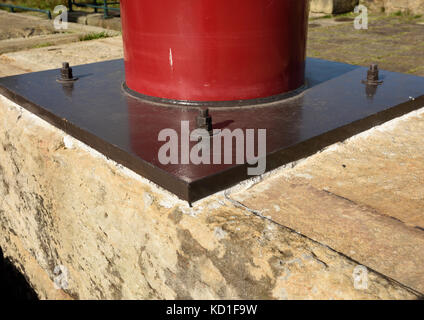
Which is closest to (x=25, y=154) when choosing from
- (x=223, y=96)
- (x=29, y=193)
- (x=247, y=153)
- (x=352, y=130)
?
(x=29, y=193)

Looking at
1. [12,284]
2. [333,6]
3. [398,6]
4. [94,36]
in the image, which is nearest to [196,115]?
[12,284]

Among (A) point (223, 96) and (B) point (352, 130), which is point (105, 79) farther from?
(B) point (352, 130)

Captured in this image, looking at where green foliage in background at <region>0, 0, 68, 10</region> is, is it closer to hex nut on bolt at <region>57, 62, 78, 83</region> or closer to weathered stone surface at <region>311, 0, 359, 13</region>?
weathered stone surface at <region>311, 0, 359, 13</region>

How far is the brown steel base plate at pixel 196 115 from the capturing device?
1609 millimetres

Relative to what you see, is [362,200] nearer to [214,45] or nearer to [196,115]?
[196,115]

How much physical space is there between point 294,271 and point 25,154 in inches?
62.9

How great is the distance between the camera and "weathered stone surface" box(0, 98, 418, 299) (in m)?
1.24

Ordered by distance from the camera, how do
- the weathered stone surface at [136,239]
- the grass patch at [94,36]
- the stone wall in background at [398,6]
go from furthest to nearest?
the stone wall in background at [398,6] → the grass patch at [94,36] → the weathered stone surface at [136,239]

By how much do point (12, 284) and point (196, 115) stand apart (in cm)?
192

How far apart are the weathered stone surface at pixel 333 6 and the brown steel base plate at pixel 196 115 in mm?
5442

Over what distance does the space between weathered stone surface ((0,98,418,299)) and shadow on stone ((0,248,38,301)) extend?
27 centimetres

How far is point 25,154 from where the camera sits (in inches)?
89.5

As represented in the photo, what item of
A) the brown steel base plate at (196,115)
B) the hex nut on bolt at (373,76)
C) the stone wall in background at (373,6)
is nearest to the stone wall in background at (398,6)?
the stone wall in background at (373,6)

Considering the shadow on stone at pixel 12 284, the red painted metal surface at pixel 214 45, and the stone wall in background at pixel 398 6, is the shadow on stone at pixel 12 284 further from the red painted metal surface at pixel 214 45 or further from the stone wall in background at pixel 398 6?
the stone wall in background at pixel 398 6
